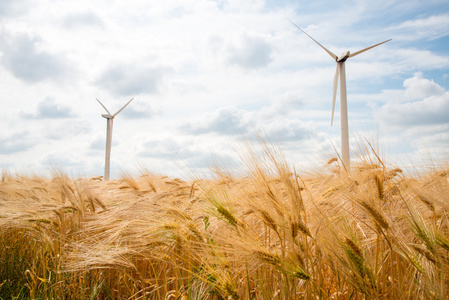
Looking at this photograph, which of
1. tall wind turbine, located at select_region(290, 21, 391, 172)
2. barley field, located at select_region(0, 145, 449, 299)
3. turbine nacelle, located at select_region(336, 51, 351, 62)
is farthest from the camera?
turbine nacelle, located at select_region(336, 51, 351, 62)

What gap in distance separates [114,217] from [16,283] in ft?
4.04

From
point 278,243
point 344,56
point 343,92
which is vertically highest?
point 344,56

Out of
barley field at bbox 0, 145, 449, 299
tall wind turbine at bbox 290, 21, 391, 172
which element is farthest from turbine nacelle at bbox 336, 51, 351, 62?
barley field at bbox 0, 145, 449, 299

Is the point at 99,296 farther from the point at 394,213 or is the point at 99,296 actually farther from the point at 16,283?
the point at 394,213

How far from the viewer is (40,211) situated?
149 inches

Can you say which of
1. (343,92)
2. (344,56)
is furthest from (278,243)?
(344,56)

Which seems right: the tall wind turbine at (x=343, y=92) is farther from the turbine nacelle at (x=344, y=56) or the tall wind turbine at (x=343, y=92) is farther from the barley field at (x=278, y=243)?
the barley field at (x=278, y=243)

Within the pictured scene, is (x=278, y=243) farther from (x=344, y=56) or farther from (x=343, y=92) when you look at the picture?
(x=344, y=56)

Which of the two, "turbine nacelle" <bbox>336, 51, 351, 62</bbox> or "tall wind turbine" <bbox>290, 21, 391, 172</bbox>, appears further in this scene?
"turbine nacelle" <bbox>336, 51, 351, 62</bbox>

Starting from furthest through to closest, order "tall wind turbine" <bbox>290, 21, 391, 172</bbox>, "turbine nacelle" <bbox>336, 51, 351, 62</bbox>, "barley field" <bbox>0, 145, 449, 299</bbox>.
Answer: "turbine nacelle" <bbox>336, 51, 351, 62</bbox>, "tall wind turbine" <bbox>290, 21, 391, 172</bbox>, "barley field" <bbox>0, 145, 449, 299</bbox>

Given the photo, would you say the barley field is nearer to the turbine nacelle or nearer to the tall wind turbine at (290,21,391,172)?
the tall wind turbine at (290,21,391,172)

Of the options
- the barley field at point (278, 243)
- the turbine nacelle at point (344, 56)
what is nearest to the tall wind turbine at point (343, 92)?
the turbine nacelle at point (344, 56)

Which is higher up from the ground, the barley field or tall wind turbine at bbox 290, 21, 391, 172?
tall wind turbine at bbox 290, 21, 391, 172

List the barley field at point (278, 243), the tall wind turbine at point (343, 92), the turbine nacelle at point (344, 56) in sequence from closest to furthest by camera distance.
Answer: the barley field at point (278, 243)
the tall wind turbine at point (343, 92)
the turbine nacelle at point (344, 56)
